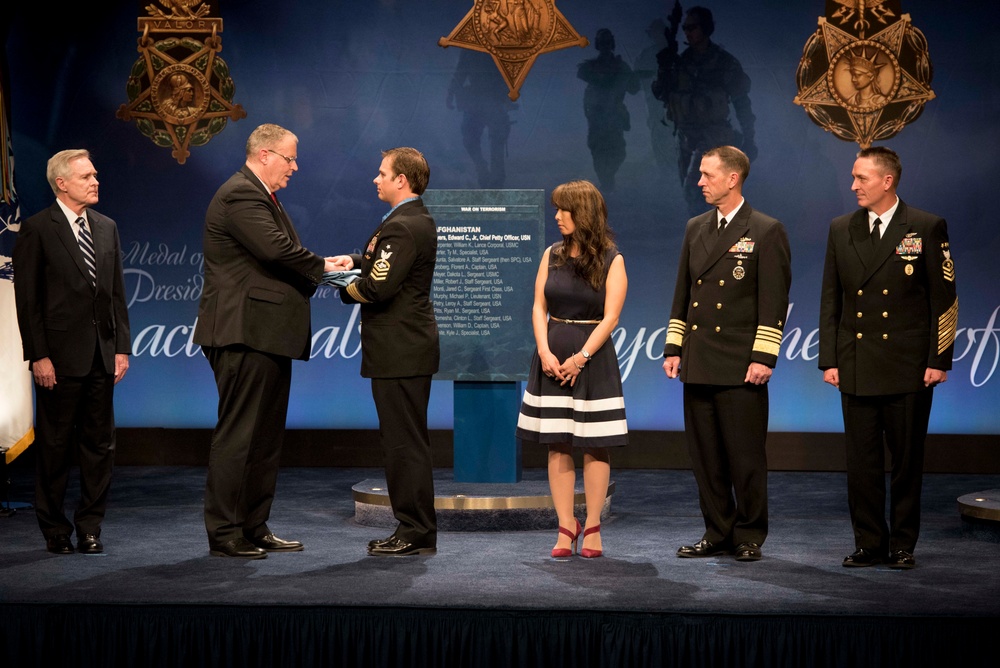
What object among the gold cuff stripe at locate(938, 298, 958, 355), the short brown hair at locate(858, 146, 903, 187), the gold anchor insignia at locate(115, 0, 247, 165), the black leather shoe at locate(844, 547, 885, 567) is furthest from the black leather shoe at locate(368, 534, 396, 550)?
the gold anchor insignia at locate(115, 0, 247, 165)

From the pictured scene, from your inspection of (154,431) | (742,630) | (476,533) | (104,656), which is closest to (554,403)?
(476,533)

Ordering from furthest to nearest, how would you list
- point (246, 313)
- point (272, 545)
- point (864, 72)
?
point (864, 72), point (272, 545), point (246, 313)

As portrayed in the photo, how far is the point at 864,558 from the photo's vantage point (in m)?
4.90

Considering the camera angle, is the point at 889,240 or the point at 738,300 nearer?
the point at 889,240

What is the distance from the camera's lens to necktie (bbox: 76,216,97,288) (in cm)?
527

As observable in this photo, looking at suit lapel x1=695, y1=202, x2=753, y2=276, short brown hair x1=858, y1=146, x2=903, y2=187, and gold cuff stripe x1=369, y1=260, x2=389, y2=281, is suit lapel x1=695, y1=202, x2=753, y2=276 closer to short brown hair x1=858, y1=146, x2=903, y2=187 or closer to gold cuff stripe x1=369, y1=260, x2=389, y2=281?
short brown hair x1=858, y1=146, x2=903, y2=187

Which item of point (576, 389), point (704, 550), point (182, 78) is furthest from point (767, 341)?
point (182, 78)

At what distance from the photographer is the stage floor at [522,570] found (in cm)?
417

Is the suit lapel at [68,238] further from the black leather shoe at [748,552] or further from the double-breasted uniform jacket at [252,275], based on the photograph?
the black leather shoe at [748,552]

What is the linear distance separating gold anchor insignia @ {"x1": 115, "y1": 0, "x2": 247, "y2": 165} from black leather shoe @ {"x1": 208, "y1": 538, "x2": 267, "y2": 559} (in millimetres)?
4174

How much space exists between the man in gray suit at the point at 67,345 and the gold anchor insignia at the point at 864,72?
493cm

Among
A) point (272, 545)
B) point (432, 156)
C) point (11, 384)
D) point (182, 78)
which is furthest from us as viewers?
point (182, 78)

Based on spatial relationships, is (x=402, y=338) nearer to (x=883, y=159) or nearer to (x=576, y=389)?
(x=576, y=389)

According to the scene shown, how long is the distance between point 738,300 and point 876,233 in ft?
2.02
